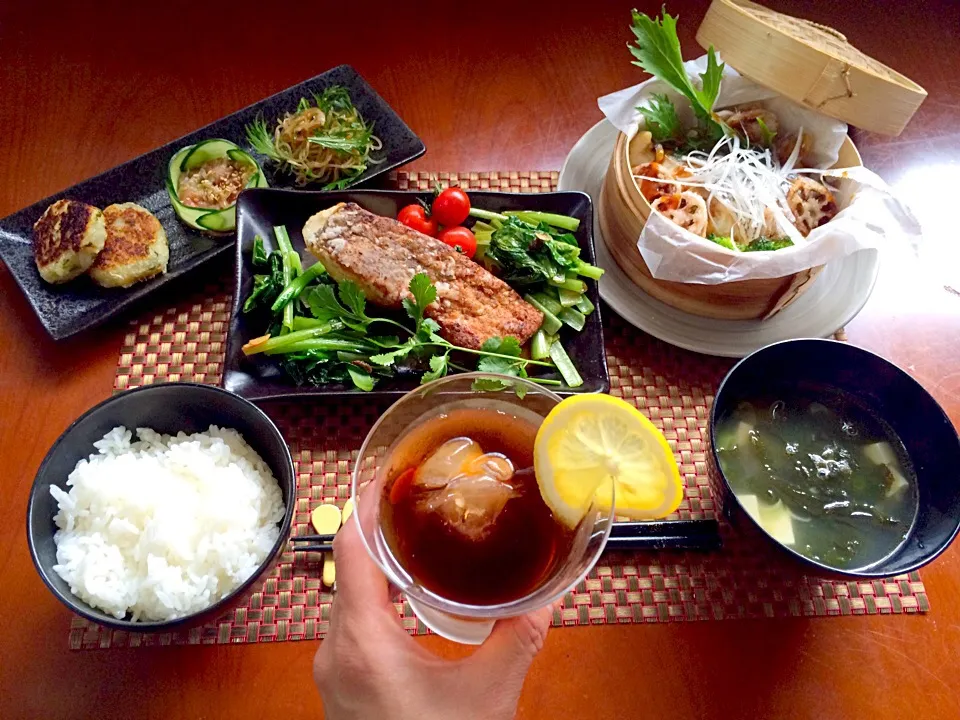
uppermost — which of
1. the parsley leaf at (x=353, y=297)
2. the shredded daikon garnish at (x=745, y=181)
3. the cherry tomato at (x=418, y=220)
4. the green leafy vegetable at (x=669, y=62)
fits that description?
the green leafy vegetable at (x=669, y=62)

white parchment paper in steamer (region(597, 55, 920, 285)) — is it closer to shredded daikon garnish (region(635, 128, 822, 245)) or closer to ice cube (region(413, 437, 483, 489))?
shredded daikon garnish (region(635, 128, 822, 245))

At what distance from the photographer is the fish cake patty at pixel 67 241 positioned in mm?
1847

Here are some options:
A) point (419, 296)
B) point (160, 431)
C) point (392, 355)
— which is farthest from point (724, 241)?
point (160, 431)

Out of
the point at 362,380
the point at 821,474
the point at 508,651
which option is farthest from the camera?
the point at 362,380

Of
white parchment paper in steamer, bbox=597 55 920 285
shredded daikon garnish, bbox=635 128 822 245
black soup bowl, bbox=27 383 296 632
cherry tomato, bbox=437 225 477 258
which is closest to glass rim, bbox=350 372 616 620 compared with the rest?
black soup bowl, bbox=27 383 296 632

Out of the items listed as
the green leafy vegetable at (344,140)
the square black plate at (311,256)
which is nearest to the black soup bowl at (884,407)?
the square black plate at (311,256)

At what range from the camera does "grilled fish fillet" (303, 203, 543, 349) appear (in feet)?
6.20

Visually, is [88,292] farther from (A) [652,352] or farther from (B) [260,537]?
(A) [652,352]

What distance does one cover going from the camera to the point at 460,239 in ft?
6.67

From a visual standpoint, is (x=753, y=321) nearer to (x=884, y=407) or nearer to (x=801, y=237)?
(x=801, y=237)

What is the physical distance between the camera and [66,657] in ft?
4.84

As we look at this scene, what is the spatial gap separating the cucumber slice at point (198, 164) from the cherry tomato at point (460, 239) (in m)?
0.62

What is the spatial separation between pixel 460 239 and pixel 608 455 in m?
1.10

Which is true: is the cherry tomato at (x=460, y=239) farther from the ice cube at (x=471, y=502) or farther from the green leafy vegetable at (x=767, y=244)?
the ice cube at (x=471, y=502)
